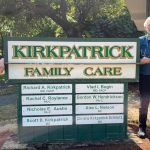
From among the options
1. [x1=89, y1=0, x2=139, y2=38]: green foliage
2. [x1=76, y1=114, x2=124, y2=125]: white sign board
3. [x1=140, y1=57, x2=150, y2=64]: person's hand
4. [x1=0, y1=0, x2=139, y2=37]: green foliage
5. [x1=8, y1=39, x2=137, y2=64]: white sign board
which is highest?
[x1=0, y1=0, x2=139, y2=37]: green foliage

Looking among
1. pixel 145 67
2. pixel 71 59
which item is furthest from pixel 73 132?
pixel 145 67

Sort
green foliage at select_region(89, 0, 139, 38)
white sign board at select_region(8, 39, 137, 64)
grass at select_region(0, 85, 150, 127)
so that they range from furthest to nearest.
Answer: green foliage at select_region(89, 0, 139, 38)
grass at select_region(0, 85, 150, 127)
white sign board at select_region(8, 39, 137, 64)

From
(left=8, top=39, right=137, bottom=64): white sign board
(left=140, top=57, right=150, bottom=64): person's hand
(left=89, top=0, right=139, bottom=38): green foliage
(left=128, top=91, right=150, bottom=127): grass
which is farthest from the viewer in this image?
(left=89, top=0, right=139, bottom=38): green foliage

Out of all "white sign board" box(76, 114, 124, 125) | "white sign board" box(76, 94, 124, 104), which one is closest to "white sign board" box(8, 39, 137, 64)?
"white sign board" box(76, 94, 124, 104)

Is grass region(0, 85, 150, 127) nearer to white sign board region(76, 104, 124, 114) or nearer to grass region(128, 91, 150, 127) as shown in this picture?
grass region(128, 91, 150, 127)

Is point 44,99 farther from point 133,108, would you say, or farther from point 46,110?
point 133,108

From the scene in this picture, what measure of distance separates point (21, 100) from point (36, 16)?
34.2 ft

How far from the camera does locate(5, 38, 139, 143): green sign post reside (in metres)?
5.44

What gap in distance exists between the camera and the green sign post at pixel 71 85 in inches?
214

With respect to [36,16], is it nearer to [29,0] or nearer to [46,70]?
[29,0]

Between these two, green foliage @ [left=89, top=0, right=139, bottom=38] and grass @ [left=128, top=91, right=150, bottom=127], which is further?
green foliage @ [left=89, top=0, right=139, bottom=38]

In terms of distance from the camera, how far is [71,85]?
561 centimetres

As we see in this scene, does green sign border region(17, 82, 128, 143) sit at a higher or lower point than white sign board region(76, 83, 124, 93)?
lower

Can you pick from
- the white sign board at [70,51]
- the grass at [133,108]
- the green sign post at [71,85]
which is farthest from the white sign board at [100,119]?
the grass at [133,108]
